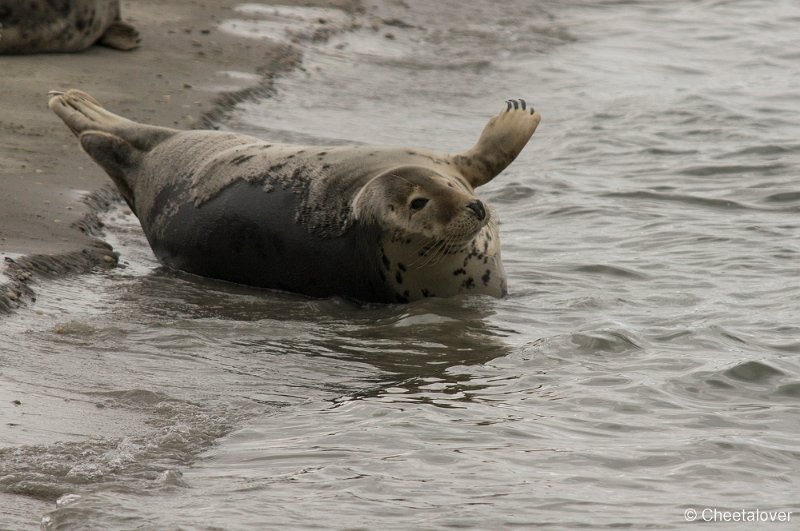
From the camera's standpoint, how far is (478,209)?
5766 mm

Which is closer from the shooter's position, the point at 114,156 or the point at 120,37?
the point at 114,156

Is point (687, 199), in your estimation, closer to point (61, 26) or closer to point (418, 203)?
point (418, 203)

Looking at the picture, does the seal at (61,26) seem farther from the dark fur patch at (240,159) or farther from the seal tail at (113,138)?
the dark fur patch at (240,159)

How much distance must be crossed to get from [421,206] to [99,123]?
212cm

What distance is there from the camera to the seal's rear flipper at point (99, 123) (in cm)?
718

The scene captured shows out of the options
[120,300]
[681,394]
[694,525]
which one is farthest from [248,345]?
[694,525]

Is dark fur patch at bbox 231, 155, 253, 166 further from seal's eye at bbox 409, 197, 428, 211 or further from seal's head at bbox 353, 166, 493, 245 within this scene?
seal's eye at bbox 409, 197, 428, 211

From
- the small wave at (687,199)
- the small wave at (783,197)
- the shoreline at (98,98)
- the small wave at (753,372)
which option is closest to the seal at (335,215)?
the shoreline at (98,98)

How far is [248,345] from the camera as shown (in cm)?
548

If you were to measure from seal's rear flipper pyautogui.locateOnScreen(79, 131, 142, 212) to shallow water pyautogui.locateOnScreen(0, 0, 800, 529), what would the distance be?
0.25 meters

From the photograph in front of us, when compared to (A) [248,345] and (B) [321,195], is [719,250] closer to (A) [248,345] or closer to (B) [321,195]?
(B) [321,195]

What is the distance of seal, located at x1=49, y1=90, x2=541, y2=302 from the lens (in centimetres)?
602

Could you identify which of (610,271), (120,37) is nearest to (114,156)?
(610,271)

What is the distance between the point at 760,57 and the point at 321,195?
7.90 meters
